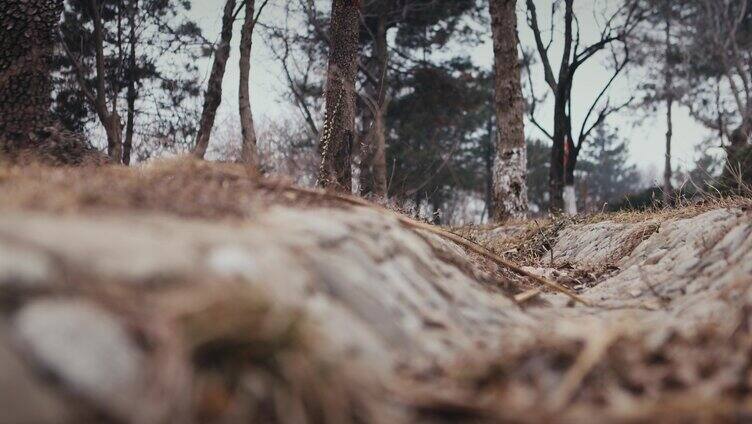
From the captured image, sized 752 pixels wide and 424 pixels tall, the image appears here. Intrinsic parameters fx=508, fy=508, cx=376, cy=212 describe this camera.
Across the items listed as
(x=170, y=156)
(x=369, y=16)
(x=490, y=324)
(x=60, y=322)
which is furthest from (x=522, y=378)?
(x=369, y=16)

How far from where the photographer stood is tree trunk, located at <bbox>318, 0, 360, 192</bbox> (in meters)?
5.21

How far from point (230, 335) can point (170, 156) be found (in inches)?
53.7

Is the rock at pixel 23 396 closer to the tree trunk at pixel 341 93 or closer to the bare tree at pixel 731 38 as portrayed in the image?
the tree trunk at pixel 341 93

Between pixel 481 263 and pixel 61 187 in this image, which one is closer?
pixel 61 187

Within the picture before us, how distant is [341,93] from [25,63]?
290 cm

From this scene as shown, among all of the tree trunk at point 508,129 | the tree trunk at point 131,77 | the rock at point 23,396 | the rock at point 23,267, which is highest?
the tree trunk at point 131,77

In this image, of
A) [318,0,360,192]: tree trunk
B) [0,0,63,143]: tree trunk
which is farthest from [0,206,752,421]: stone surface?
[0,0,63,143]: tree trunk

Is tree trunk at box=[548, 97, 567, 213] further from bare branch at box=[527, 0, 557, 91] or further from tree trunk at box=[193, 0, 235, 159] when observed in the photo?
tree trunk at box=[193, 0, 235, 159]

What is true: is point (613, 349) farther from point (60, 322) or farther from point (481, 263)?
point (481, 263)

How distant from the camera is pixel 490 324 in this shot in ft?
4.97

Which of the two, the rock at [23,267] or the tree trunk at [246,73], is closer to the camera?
the rock at [23,267]

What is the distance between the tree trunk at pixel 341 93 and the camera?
521 centimetres

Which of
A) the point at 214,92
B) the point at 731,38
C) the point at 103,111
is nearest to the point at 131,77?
the point at 103,111

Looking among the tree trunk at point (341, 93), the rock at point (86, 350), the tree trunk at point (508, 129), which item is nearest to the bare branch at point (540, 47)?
the tree trunk at point (508, 129)
